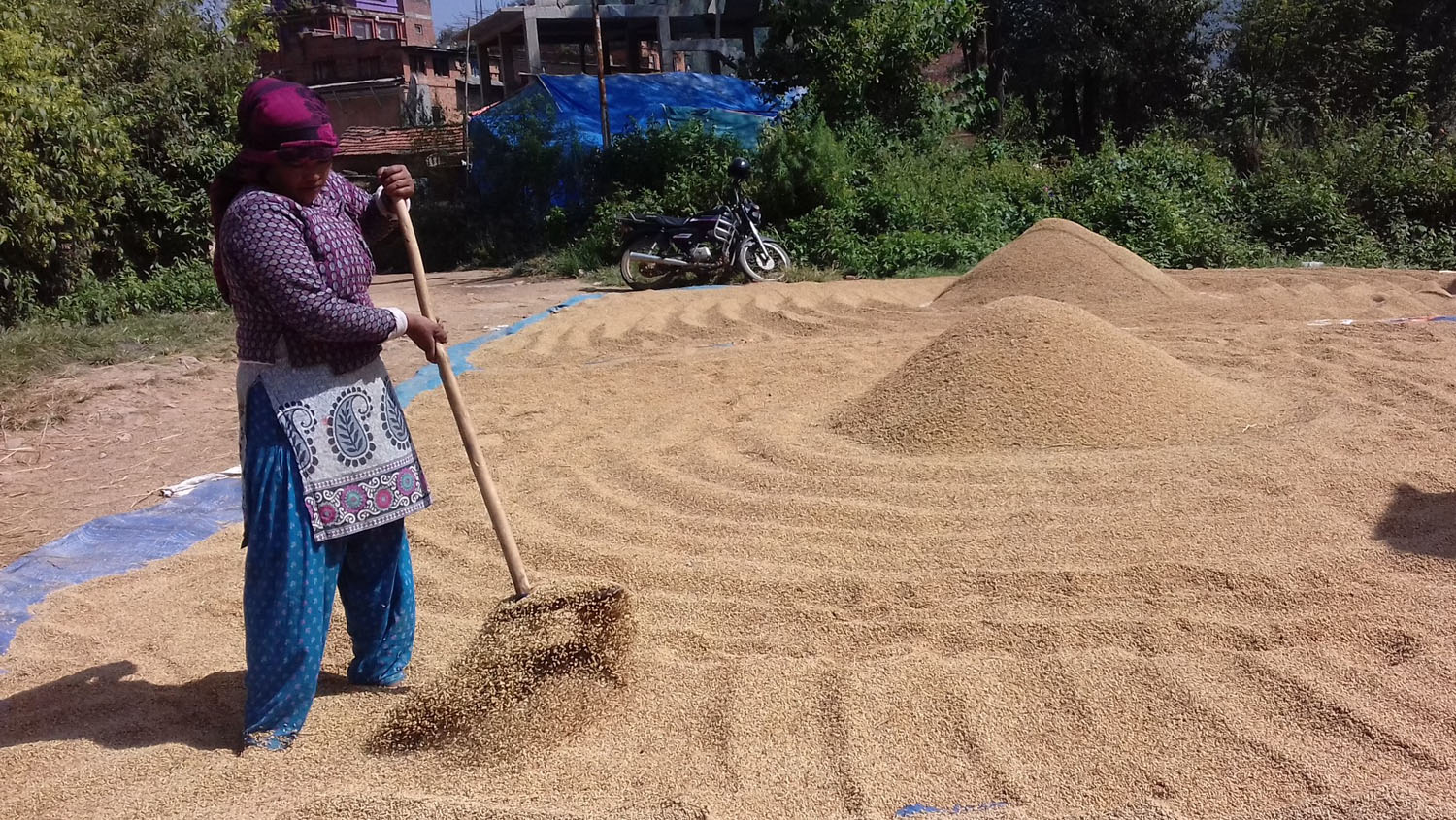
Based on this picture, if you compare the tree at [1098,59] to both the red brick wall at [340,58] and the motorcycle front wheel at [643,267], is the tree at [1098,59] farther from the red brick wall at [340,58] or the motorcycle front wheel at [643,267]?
the red brick wall at [340,58]

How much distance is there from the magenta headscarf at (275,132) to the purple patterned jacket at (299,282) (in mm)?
53

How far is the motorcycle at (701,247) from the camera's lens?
904 cm

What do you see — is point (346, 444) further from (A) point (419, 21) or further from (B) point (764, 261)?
(A) point (419, 21)

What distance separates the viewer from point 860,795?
189cm

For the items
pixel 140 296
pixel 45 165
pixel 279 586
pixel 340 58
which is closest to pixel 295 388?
pixel 279 586

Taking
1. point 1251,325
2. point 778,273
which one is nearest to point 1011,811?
point 1251,325

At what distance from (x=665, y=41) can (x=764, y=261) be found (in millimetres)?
11124

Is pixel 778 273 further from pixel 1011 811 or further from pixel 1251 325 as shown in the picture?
pixel 1011 811

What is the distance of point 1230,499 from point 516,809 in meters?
2.26

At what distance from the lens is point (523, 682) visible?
2184 millimetres

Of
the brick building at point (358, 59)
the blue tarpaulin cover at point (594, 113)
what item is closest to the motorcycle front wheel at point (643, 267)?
the blue tarpaulin cover at point (594, 113)

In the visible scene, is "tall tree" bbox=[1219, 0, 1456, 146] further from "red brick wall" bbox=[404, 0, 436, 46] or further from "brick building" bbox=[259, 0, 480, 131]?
"red brick wall" bbox=[404, 0, 436, 46]

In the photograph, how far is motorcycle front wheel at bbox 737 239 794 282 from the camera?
9.12 metres

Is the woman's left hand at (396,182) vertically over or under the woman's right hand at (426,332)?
over
